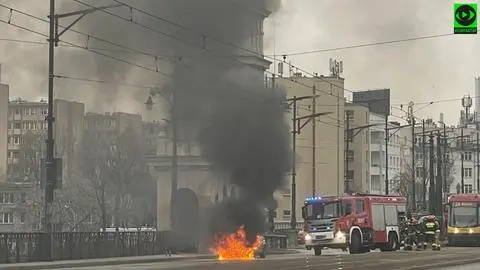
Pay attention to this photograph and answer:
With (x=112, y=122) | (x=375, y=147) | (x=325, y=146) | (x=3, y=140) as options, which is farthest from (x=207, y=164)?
(x=375, y=147)

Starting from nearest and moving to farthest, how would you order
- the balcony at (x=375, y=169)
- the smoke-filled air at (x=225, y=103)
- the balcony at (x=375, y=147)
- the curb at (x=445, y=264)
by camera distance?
the curb at (x=445, y=264)
the smoke-filled air at (x=225, y=103)
the balcony at (x=375, y=147)
the balcony at (x=375, y=169)

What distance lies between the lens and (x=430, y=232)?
138ft

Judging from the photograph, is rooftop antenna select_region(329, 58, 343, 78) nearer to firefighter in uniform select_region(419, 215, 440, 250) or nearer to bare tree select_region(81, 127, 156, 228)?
bare tree select_region(81, 127, 156, 228)

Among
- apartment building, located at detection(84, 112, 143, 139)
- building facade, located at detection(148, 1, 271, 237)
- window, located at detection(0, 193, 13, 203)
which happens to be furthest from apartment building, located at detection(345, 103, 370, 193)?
building facade, located at detection(148, 1, 271, 237)

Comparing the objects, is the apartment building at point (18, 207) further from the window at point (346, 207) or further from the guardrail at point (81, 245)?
the window at point (346, 207)

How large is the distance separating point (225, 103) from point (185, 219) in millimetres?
6724

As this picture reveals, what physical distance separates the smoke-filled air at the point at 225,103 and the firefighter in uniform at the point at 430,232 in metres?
10.4

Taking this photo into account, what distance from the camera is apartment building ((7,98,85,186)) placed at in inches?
2569

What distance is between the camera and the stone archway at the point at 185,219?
35.8 meters

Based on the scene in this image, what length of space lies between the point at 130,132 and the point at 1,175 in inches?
1840

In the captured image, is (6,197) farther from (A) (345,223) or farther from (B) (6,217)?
(A) (345,223)

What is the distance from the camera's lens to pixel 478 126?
472 feet

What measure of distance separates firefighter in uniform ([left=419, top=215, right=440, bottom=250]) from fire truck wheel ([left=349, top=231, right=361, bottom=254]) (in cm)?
497

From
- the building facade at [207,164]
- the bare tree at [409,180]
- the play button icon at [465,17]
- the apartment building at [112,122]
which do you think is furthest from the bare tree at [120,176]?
the bare tree at [409,180]
